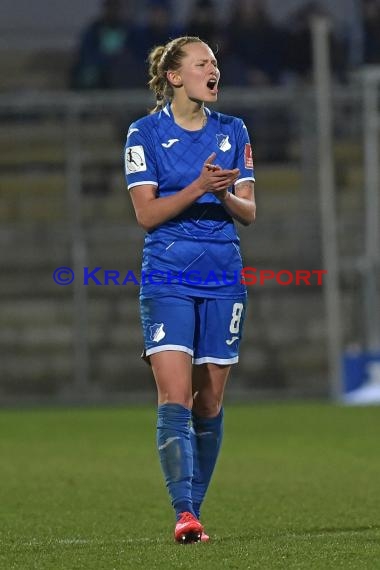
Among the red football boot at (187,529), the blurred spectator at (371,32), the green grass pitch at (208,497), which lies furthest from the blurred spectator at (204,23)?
the red football boot at (187,529)

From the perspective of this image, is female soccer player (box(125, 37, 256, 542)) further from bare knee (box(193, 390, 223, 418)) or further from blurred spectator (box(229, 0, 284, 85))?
blurred spectator (box(229, 0, 284, 85))

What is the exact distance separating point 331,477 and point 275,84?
1070cm

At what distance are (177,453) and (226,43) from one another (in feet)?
43.5

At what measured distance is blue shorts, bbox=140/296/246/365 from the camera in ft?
18.5

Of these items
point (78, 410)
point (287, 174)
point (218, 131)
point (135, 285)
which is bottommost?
point (78, 410)

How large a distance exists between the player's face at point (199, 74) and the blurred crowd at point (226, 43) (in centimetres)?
1218

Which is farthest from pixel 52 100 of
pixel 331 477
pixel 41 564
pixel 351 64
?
pixel 41 564

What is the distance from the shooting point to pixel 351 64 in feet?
61.5

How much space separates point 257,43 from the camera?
18281mm

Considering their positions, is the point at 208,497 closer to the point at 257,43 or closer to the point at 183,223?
the point at 183,223

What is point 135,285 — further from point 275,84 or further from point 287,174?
point 275,84

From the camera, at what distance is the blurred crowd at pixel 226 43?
18.0 metres

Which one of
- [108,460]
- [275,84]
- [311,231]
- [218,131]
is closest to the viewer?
[218,131]
